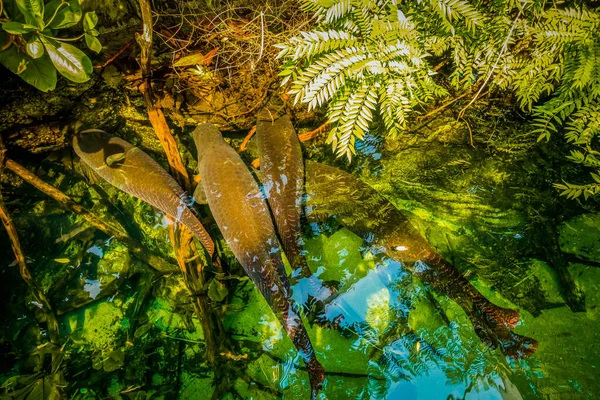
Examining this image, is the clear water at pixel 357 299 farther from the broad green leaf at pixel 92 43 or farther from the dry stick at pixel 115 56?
the broad green leaf at pixel 92 43

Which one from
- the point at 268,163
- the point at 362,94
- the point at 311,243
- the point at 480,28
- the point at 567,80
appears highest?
the point at 480,28

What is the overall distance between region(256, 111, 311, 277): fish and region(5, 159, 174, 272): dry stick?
52.8 inches

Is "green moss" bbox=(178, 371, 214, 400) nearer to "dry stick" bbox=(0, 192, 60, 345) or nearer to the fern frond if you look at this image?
"dry stick" bbox=(0, 192, 60, 345)

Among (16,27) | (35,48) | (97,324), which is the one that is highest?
(16,27)

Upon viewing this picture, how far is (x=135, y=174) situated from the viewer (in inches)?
135

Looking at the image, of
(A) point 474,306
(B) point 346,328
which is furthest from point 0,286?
(A) point 474,306

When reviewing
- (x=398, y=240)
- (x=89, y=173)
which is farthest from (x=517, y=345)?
(x=89, y=173)

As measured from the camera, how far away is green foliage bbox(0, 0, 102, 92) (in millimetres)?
2070

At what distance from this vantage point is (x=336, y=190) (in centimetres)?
353

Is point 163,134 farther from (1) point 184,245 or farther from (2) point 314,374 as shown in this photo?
(2) point 314,374

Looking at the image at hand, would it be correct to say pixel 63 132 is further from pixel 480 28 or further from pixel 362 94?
pixel 480 28

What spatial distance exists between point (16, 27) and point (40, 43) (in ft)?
0.64

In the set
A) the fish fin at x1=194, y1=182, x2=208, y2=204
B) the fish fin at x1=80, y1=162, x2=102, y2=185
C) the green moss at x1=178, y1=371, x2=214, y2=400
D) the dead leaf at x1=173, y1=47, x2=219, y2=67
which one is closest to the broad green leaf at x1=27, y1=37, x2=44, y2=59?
the dead leaf at x1=173, y1=47, x2=219, y2=67

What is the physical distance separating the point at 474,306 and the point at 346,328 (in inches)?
47.4
